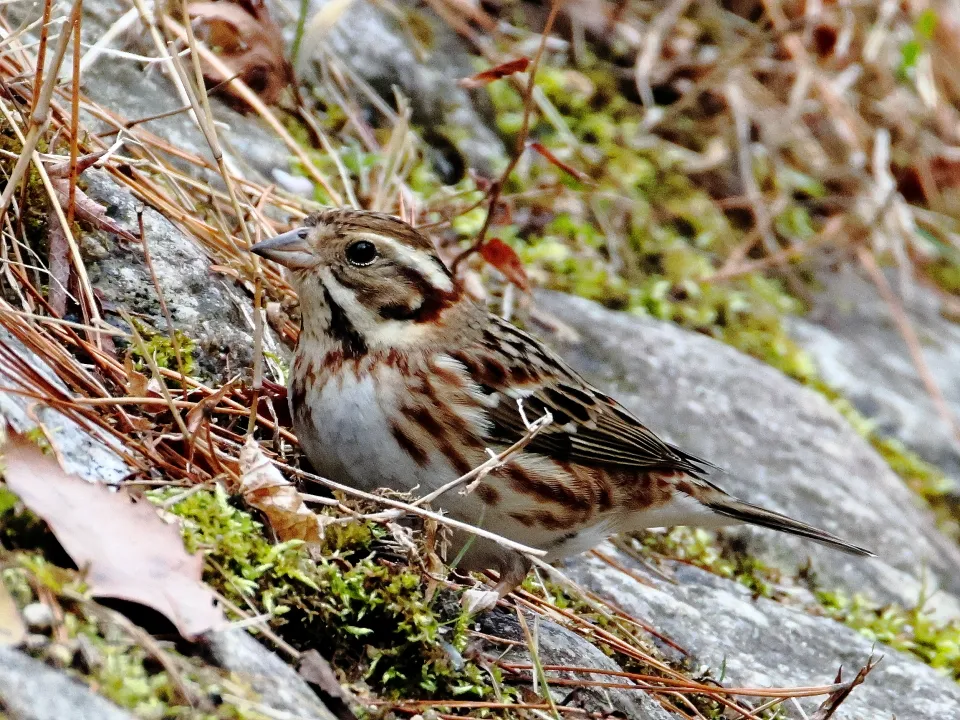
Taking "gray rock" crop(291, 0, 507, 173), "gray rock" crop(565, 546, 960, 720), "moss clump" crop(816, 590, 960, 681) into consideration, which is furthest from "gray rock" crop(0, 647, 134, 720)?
"gray rock" crop(291, 0, 507, 173)

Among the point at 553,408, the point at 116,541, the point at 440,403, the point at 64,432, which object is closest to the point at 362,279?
the point at 440,403

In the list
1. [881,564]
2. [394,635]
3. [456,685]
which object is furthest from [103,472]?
[881,564]

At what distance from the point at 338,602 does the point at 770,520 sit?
186 centimetres

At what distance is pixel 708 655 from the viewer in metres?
3.65

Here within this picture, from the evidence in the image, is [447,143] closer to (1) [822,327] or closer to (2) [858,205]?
(1) [822,327]

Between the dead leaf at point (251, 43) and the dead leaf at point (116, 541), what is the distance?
2.79 meters

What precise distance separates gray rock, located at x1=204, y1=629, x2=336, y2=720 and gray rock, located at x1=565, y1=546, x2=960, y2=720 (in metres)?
1.63

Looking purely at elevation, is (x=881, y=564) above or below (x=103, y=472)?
below

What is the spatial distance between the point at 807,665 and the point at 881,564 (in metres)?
1.20

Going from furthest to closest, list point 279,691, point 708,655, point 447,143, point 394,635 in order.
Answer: point 447,143, point 708,655, point 394,635, point 279,691

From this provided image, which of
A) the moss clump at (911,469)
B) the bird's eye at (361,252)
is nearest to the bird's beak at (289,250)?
the bird's eye at (361,252)

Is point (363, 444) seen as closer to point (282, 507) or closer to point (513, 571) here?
point (282, 507)

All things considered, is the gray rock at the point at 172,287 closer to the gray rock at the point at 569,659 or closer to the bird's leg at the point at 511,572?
the bird's leg at the point at 511,572

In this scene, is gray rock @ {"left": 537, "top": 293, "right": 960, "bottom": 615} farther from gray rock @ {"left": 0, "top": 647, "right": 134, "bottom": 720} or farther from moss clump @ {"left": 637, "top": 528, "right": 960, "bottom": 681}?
gray rock @ {"left": 0, "top": 647, "right": 134, "bottom": 720}
